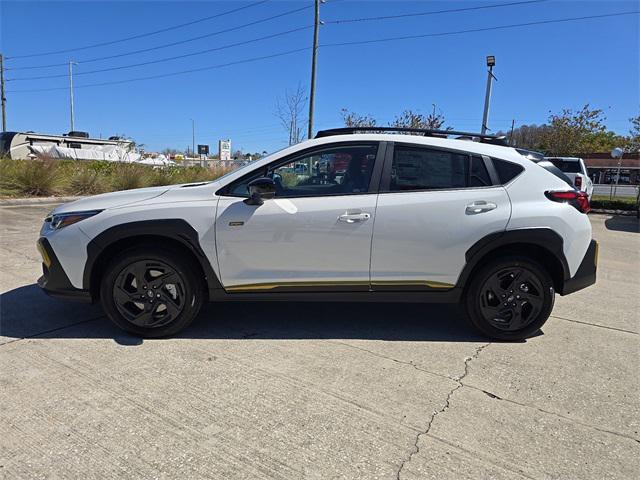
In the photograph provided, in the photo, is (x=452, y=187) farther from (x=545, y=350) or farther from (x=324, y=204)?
(x=545, y=350)

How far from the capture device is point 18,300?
446cm

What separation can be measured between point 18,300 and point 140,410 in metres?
2.75

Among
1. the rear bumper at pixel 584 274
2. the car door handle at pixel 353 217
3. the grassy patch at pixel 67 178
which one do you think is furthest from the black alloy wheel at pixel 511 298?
the grassy patch at pixel 67 178

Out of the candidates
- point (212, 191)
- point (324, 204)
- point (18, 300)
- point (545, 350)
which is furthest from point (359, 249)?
point (18, 300)

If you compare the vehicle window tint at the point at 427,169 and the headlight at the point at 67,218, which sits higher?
the vehicle window tint at the point at 427,169

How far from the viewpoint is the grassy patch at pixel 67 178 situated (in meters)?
13.9

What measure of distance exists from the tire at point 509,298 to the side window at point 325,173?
1.28 meters

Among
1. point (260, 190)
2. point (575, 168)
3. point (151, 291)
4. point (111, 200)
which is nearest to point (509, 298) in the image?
point (260, 190)

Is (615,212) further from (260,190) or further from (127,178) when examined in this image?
(127,178)

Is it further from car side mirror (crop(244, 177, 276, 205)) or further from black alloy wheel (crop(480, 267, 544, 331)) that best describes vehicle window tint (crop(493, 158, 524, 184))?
car side mirror (crop(244, 177, 276, 205))

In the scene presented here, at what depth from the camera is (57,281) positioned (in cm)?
354

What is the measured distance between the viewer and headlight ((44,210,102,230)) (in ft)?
11.5

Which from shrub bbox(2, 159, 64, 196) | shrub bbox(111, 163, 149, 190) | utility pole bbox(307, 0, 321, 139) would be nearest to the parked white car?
utility pole bbox(307, 0, 321, 139)

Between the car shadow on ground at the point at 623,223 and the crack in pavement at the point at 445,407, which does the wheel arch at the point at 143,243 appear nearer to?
the crack in pavement at the point at 445,407
